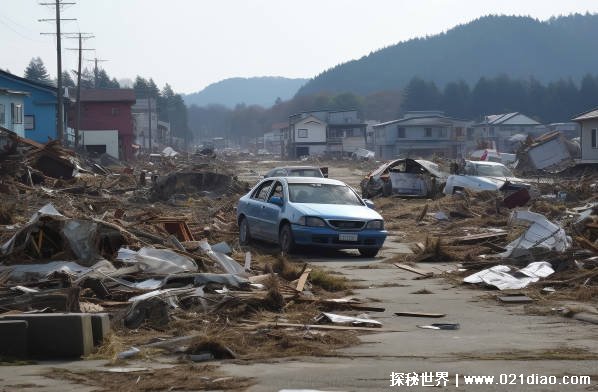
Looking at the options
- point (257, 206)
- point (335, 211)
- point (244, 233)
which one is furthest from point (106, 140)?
point (335, 211)

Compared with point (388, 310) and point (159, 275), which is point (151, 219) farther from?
point (388, 310)

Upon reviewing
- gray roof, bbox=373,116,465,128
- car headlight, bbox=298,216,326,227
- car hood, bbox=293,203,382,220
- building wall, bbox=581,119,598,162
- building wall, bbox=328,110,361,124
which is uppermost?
building wall, bbox=328,110,361,124

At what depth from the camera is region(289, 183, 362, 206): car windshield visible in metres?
18.3

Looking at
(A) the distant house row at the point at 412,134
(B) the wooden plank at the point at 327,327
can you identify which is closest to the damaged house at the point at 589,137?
(A) the distant house row at the point at 412,134

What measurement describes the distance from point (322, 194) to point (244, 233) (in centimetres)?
208

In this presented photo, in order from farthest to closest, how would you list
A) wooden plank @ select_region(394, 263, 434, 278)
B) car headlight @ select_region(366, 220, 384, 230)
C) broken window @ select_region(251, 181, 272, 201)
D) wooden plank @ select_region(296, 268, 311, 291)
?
1. broken window @ select_region(251, 181, 272, 201)
2. car headlight @ select_region(366, 220, 384, 230)
3. wooden plank @ select_region(394, 263, 434, 278)
4. wooden plank @ select_region(296, 268, 311, 291)

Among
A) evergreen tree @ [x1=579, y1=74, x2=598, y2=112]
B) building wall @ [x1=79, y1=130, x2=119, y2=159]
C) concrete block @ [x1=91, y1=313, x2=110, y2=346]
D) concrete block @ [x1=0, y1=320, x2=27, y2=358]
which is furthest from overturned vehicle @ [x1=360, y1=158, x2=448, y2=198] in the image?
evergreen tree @ [x1=579, y1=74, x2=598, y2=112]

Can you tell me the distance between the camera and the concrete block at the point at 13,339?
8391mm

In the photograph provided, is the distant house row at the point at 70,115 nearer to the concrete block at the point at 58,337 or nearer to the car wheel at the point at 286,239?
the car wheel at the point at 286,239

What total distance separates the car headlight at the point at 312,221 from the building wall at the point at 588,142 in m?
42.8

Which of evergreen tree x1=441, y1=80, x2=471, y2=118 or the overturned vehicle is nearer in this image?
the overturned vehicle

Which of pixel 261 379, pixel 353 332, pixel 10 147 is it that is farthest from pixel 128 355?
pixel 10 147

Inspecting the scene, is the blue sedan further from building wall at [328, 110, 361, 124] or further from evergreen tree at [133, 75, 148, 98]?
evergreen tree at [133, 75, 148, 98]

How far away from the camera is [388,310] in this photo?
1127 cm
